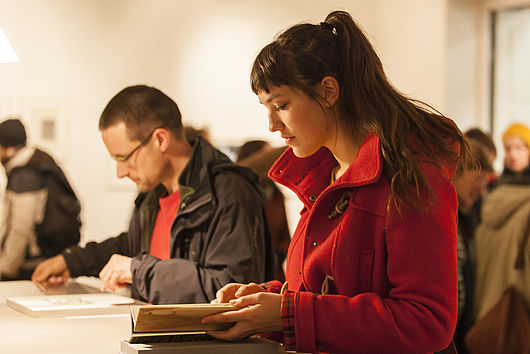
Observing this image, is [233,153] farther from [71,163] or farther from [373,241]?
[373,241]

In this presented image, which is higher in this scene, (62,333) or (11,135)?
(11,135)

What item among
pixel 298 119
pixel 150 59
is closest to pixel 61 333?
pixel 298 119

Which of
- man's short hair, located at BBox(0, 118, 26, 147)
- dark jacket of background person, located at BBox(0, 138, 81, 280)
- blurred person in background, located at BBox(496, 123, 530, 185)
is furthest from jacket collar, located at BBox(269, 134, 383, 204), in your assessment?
blurred person in background, located at BBox(496, 123, 530, 185)

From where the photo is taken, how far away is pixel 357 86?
177 centimetres

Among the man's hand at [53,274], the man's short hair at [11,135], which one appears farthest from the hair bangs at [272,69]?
the man's short hair at [11,135]

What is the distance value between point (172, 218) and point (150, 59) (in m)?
3.91

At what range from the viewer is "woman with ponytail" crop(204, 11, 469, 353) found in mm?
1570

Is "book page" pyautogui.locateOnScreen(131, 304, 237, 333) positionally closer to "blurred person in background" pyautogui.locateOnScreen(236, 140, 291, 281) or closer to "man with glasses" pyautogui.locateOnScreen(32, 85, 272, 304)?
"man with glasses" pyautogui.locateOnScreen(32, 85, 272, 304)

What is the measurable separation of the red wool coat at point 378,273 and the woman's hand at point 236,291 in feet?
0.46

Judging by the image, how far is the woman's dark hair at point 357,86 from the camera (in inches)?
66.3

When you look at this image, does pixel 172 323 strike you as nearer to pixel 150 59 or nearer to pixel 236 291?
pixel 236 291

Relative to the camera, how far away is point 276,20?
7352 millimetres

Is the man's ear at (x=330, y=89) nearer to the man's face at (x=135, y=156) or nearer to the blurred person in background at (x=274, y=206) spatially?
the man's face at (x=135, y=156)

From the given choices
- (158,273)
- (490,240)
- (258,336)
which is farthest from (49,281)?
(490,240)
